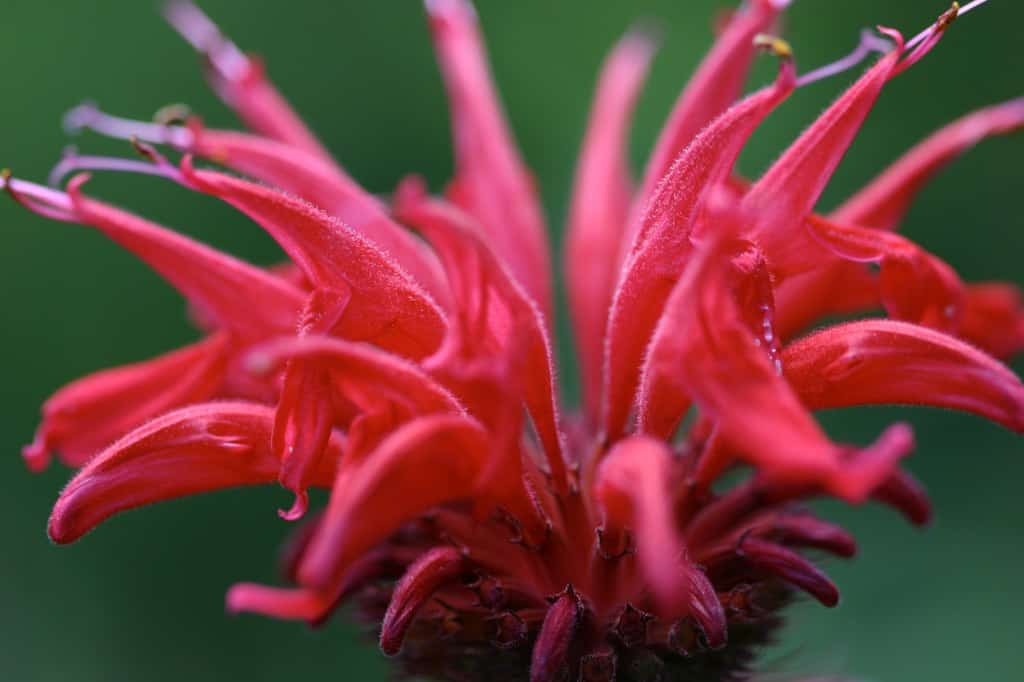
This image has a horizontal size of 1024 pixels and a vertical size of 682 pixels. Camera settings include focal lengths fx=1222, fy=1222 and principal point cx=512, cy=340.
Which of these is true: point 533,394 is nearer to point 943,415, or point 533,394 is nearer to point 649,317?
point 649,317

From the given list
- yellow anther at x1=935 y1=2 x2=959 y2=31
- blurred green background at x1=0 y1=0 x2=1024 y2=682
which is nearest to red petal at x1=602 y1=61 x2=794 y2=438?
yellow anther at x1=935 y1=2 x2=959 y2=31

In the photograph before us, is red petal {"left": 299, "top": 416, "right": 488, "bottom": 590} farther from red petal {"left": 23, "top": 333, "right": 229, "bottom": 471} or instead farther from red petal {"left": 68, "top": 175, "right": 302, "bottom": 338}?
red petal {"left": 23, "top": 333, "right": 229, "bottom": 471}

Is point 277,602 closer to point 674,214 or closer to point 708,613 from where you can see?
point 708,613

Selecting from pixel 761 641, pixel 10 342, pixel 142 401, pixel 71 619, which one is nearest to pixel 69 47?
pixel 10 342

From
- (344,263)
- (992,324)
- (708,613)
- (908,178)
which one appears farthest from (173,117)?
(992,324)

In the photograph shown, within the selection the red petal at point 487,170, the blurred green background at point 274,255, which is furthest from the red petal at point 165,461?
the blurred green background at point 274,255

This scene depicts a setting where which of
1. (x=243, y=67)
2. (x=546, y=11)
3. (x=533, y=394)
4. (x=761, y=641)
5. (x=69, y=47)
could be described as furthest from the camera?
(x=546, y=11)
